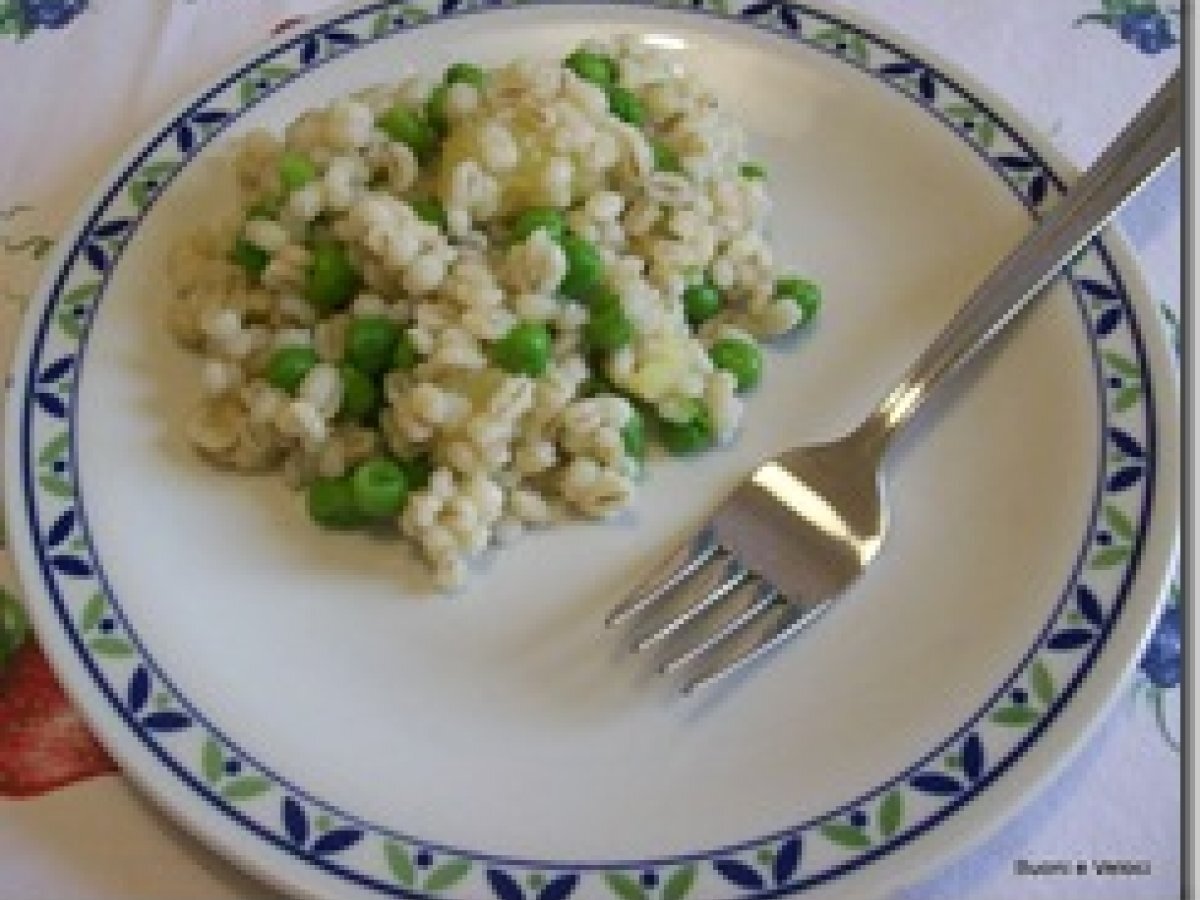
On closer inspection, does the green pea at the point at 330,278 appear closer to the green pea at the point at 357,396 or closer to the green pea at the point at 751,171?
the green pea at the point at 357,396

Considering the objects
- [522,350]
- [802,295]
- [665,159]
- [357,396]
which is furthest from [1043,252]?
[357,396]

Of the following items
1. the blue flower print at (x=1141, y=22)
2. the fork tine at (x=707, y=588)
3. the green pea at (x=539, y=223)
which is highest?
the blue flower print at (x=1141, y=22)

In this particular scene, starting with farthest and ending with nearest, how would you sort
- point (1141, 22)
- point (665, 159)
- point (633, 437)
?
point (1141, 22) < point (665, 159) < point (633, 437)

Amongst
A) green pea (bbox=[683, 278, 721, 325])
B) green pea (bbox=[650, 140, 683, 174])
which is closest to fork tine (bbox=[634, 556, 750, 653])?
green pea (bbox=[683, 278, 721, 325])

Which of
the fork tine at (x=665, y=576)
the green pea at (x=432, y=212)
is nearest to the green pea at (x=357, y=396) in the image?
the green pea at (x=432, y=212)

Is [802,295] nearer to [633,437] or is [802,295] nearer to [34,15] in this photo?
[633,437]

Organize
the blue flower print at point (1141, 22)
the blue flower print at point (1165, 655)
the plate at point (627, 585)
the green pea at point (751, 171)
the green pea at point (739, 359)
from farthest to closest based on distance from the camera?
the blue flower print at point (1141, 22) → the green pea at point (751, 171) → the green pea at point (739, 359) → the blue flower print at point (1165, 655) → the plate at point (627, 585)

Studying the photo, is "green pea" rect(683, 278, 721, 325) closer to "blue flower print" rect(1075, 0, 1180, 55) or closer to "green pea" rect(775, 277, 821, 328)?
"green pea" rect(775, 277, 821, 328)

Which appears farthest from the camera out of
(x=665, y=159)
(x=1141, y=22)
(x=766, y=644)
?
(x=1141, y=22)
